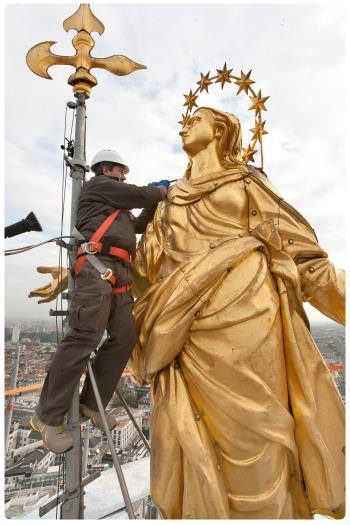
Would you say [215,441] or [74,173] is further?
[74,173]

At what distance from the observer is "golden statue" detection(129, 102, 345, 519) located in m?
1.95

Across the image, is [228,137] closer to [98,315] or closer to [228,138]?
[228,138]

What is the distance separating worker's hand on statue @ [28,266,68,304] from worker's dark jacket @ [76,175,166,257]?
0.47m

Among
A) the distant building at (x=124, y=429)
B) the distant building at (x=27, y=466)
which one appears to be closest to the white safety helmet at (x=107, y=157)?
the distant building at (x=124, y=429)

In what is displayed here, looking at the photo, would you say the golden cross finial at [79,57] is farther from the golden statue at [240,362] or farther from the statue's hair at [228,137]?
the golden statue at [240,362]

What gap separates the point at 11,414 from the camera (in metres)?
3.55

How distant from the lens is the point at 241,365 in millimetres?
2018

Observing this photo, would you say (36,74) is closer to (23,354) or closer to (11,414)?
(23,354)

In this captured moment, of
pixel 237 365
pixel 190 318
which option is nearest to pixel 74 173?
pixel 190 318

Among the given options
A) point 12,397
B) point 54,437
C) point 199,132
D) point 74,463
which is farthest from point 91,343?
point 12,397

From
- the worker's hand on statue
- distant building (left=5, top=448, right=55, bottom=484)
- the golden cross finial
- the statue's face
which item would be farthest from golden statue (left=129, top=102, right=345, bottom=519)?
distant building (left=5, top=448, right=55, bottom=484)

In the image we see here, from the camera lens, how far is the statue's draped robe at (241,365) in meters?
1.95

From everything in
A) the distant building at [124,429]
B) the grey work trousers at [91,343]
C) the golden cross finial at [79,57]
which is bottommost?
the distant building at [124,429]

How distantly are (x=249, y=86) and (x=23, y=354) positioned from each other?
125 inches
